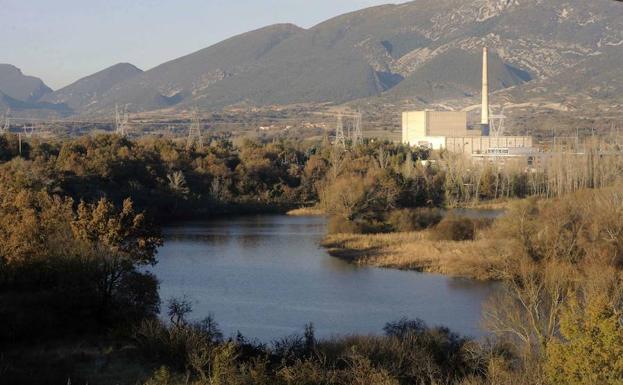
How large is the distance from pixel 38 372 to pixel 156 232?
3898 millimetres

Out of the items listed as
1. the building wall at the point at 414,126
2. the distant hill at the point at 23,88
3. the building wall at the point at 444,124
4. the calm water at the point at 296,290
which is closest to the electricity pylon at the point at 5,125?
the building wall at the point at 414,126

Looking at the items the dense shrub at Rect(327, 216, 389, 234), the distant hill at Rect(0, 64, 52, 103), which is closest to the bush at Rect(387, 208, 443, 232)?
the dense shrub at Rect(327, 216, 389, 234)

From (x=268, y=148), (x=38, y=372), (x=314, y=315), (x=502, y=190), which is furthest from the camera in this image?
(x=268, y=148)

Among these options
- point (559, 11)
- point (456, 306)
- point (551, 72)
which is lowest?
point (456, 306)

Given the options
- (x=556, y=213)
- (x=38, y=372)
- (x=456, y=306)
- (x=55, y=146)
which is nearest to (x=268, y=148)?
(x=55, y=146)

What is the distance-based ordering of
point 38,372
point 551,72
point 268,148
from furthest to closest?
point 551,72
point 268,148
point 38,372

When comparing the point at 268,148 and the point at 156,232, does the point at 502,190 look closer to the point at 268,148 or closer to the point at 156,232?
the point at 268,148

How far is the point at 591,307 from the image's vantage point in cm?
752

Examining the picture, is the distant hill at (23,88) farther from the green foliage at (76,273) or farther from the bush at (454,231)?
the green foliage at (76,273)

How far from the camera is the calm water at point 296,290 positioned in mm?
Result: 13273

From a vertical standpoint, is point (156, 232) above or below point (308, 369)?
above

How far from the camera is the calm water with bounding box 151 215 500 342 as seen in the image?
523 inches

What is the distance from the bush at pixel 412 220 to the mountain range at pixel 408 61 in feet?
202

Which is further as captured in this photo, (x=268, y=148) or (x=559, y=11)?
(x=559, y=11)
